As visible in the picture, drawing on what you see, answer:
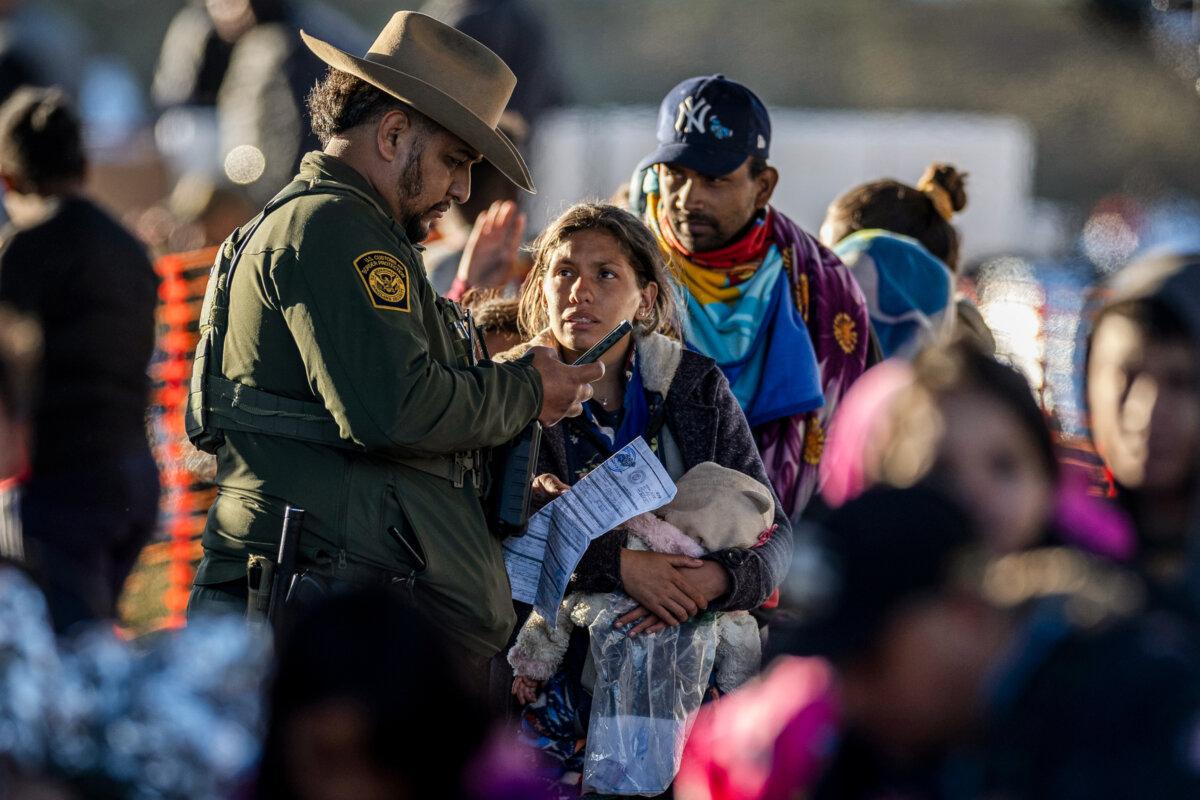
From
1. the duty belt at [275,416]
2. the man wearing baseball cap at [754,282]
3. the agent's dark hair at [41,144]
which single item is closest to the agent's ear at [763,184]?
the man wearing baseball cap at [754,282]

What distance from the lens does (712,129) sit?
4543mm

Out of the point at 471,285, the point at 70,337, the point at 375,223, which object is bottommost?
the point at 70,337

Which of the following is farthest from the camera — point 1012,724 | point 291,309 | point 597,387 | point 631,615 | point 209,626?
point 597,387

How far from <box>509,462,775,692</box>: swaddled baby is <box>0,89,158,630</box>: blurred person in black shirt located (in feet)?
5.45

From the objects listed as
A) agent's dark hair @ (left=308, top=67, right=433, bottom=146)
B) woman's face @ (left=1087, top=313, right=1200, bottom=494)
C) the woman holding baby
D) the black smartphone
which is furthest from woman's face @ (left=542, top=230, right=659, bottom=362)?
woman's face @ (left=1087, top=313, right=1200, bottom=494)

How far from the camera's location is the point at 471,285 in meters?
4.70

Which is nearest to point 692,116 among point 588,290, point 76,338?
point 588,290

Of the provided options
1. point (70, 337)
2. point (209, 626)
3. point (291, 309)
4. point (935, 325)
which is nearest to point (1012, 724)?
point (209, 626)

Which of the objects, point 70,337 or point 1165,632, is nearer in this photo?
point 1165,632

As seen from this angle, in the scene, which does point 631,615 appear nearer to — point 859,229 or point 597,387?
point 597,387

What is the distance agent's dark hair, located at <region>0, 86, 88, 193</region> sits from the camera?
499 centimetres

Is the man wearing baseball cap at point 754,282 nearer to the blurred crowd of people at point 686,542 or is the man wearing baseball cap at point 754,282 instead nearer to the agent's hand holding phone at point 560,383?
the blurred crowd of people at point 686,542

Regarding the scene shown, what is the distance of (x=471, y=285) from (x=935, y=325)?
1445mm

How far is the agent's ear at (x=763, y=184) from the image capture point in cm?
459
